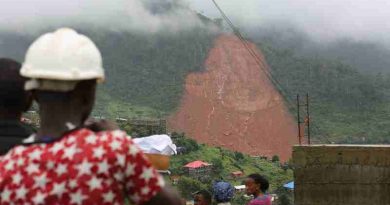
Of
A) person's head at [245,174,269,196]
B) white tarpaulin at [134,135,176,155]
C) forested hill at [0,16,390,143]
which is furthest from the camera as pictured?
forested hill at [0,16,390,143]

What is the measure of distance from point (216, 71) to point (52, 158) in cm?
10691

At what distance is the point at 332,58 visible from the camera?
11294 centimetres

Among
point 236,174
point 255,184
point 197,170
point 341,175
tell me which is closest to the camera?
point 255,184

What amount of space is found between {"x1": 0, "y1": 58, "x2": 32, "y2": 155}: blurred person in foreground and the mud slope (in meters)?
79.7

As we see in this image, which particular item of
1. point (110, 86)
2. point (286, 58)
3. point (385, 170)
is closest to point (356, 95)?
point (286, 58)

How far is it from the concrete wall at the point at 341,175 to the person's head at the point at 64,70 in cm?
396

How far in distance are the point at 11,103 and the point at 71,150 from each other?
2.41ft

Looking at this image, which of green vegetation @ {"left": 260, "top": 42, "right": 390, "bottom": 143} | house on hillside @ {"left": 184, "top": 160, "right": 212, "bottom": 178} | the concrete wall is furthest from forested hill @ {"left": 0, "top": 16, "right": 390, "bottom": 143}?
the concrete wall

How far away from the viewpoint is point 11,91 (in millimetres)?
2047

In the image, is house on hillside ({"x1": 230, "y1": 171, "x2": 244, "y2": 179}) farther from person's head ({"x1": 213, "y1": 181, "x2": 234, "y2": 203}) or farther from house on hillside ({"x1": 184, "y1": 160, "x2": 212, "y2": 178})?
person's head ({"x1": 213, "y1": 181, "x2": 234, "y2": 203})

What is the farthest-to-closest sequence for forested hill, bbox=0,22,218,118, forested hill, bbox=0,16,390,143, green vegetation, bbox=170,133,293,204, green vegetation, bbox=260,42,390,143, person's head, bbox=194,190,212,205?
forested hill, bbox=0,22,218,118 < forested hill, bbox=0,16,390,143 < green vegetation, bbox=260,42,390,143 < green vegetation, bbox=170,133,293,204 < person's head, bbox=194,190,212,205

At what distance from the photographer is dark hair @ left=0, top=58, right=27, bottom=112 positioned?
204cm

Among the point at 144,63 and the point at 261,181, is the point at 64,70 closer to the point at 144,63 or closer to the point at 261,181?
the point at 261,181

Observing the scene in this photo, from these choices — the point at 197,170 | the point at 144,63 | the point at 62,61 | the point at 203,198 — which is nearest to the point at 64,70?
the point at 62,61
